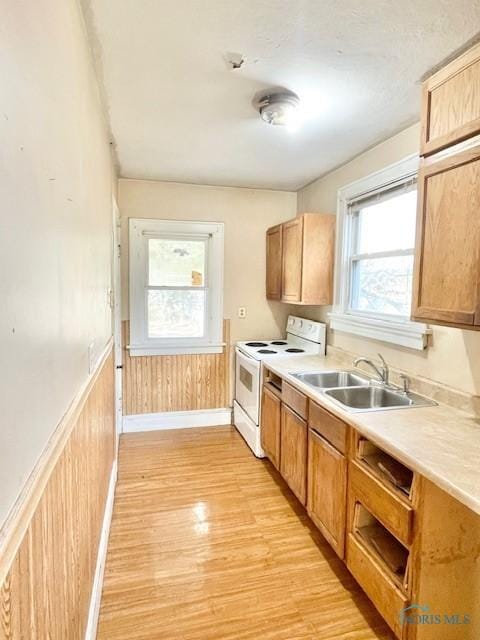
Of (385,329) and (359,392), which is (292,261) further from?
(359,392)

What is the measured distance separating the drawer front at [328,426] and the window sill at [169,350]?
170 cm

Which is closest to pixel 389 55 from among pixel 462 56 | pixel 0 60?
pixel 462 56

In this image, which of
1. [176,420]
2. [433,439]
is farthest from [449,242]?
[176,420]

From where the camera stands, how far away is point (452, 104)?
4.86ft

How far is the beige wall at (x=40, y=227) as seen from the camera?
627mm

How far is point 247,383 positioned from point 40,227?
2697mm

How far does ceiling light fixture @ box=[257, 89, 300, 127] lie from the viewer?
1875mm

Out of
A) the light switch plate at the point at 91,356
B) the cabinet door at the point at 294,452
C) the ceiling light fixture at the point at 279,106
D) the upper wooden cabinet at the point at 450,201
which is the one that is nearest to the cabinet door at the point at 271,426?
the cabinet door at the point at 294,452

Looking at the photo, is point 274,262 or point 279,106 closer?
point 279,106

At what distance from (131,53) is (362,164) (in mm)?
1779

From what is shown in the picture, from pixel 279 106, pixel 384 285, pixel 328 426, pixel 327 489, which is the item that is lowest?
pixel 327 489

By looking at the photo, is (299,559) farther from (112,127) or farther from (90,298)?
(112,127)

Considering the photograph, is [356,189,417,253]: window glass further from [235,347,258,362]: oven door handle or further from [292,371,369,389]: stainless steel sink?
[235,347,258,362]: oven door handle

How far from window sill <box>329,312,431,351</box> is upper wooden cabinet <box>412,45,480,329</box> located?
446 mm
